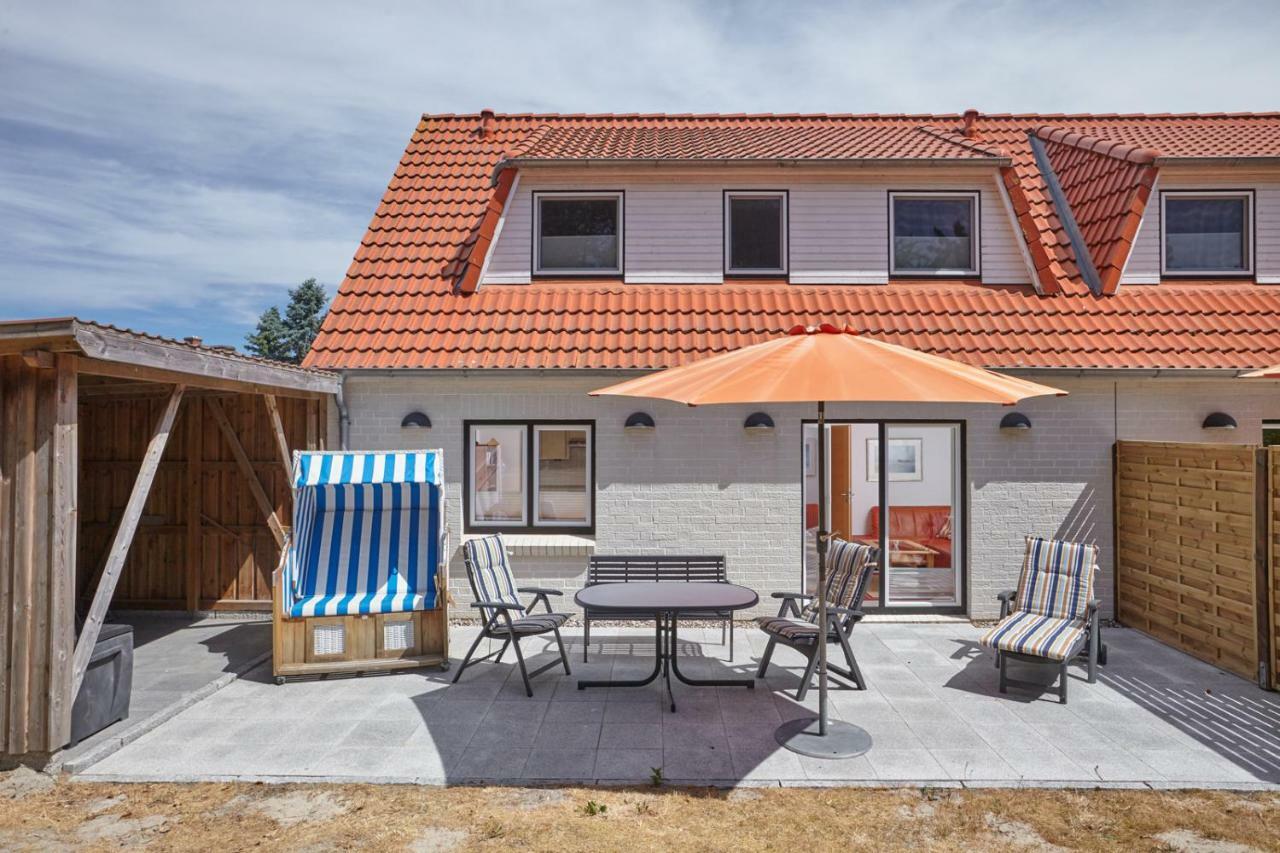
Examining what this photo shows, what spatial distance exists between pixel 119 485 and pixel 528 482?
524 cm

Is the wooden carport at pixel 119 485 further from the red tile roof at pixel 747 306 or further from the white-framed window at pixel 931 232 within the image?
the white-framed window at pixel 931 232

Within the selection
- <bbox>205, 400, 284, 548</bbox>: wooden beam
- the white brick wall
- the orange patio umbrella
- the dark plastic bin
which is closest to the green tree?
<bbox>205, 400, 284, 548</bbox>: wooden beam

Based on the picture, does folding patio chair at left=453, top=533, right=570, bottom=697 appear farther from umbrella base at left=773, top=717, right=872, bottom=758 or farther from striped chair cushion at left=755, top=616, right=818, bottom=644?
umbrella base at left=773, top=717, right=872, bottom=758

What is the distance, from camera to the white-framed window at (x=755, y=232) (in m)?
10.0

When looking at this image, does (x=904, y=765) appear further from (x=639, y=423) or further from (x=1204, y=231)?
(x=1204, y=231)

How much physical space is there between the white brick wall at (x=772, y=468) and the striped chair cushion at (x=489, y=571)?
1296 mm

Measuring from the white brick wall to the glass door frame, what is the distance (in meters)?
0.07

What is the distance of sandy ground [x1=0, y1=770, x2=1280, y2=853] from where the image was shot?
416 cm

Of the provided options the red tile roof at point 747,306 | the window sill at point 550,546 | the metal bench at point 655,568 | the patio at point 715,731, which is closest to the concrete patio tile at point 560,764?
the patio at point 715,731

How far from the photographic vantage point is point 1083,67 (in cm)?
1138

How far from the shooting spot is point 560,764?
509cm

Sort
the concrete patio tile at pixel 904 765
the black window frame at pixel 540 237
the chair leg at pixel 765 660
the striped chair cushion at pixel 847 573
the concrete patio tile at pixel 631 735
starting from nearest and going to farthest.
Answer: the concrete patio tile at pixel 904 765 → the concrete patio tile at pixel 631 735 → the striped chair cushion at pixel 847 573 → the chair leg at pixel 765 660 → the black window frame at pixel 540 237

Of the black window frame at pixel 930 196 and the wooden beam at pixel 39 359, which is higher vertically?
the black window frame at pixel 930 196

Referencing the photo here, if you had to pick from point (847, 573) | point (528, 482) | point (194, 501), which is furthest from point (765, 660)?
point (194, 501)
